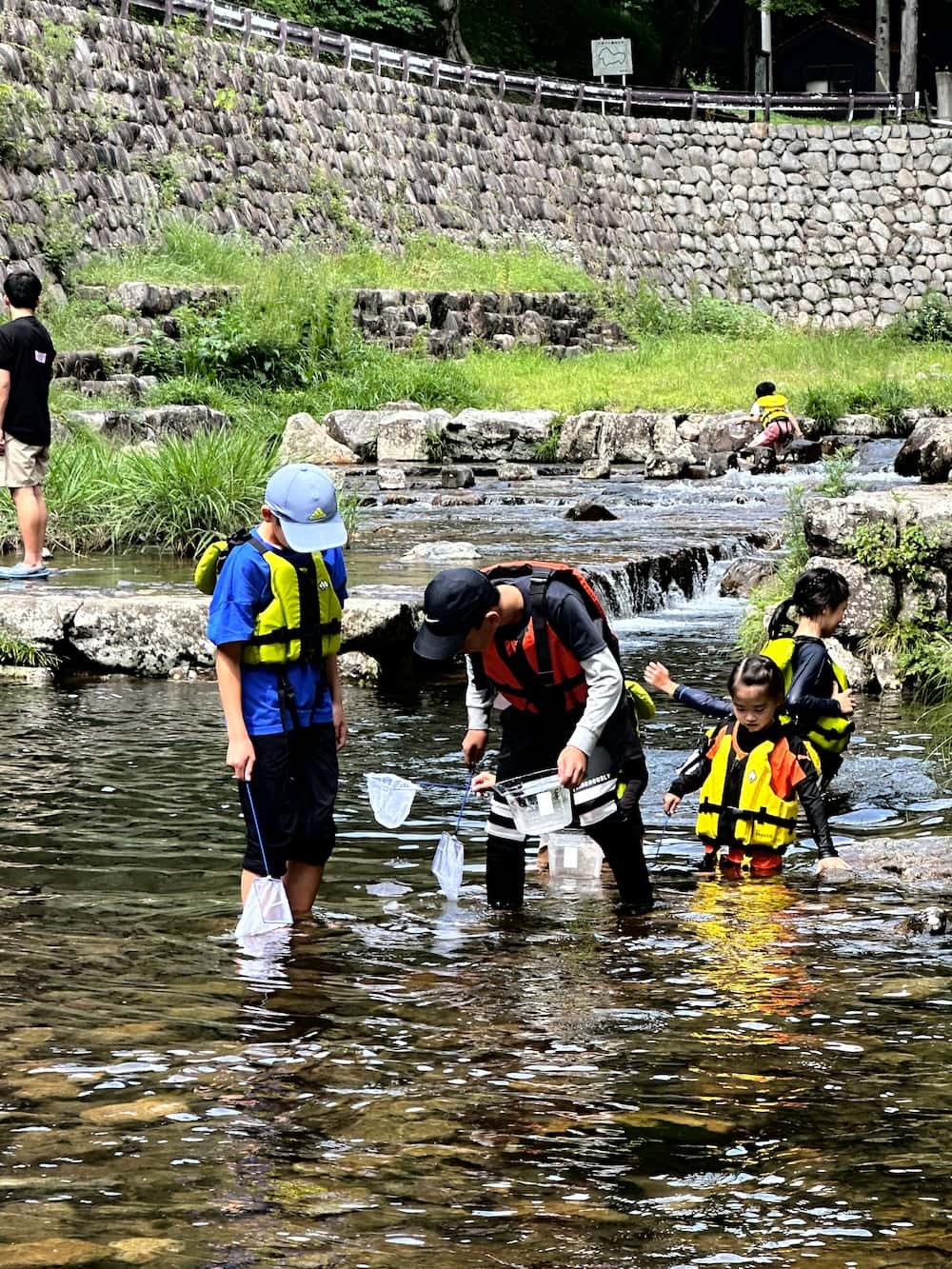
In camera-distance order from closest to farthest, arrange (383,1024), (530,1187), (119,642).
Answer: (530,1187)
(383,1024)
(119,642)

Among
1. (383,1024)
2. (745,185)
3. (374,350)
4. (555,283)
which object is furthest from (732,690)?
(745,185)

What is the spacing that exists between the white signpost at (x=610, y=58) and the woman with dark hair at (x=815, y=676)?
34600mm

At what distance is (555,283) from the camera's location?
112 ft

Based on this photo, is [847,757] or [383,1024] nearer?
[383,1024]

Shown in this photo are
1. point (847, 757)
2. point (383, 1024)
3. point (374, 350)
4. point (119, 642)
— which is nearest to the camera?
point (383, 1024)

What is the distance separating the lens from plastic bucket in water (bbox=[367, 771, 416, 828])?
567cm

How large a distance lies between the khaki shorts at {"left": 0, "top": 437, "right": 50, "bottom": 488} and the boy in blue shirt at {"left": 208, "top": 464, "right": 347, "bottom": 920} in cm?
602

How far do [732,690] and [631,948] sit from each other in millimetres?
1176

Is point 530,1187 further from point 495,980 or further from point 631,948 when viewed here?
point 631,948

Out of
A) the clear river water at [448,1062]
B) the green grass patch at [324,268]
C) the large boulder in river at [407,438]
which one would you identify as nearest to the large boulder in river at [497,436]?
the large boulder in river at [407,438]

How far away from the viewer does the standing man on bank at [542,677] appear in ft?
15.6

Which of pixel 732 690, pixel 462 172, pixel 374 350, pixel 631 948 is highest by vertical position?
pixel 462 172

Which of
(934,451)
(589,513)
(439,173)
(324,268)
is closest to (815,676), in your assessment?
(934,451)

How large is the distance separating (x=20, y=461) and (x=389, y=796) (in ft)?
18.9
